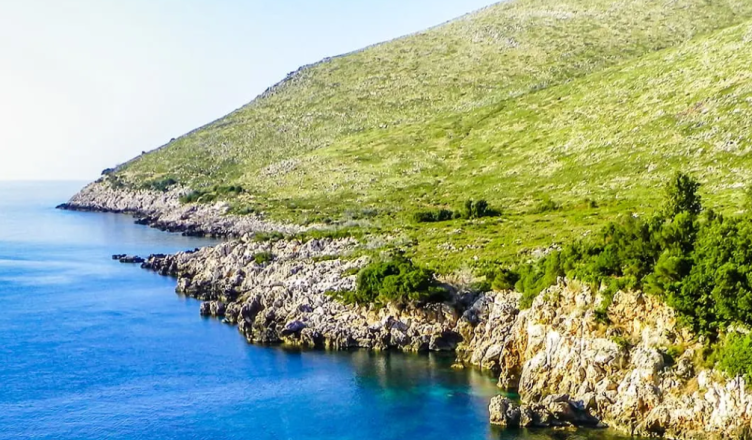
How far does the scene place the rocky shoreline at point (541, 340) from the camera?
1892 inches

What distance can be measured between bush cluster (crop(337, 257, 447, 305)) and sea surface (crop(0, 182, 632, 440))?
6.42 m

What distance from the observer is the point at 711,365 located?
4722 centimetres

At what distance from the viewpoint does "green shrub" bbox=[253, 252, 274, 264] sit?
324 feet

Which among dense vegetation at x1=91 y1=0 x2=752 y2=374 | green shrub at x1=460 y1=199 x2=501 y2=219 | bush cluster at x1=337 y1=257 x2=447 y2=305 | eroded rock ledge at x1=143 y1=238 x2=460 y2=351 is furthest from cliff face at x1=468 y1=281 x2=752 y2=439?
green shrub at x1=460 y1=199 x2=501 y2=219

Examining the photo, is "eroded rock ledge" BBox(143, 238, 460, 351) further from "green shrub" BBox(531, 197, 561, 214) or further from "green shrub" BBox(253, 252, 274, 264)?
"green shrub" BBox(531, 197, 561, 214)

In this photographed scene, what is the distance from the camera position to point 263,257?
99500mm

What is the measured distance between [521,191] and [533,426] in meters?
93.8

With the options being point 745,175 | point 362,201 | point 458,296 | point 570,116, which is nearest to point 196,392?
point 458,296

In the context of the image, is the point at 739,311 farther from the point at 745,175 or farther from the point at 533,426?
the point at 745,175

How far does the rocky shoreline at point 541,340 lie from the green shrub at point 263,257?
3.89ft

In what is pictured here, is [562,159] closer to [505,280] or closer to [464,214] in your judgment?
[464,214]

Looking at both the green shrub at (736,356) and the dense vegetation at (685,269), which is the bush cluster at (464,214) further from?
the green shrub at (736,356)

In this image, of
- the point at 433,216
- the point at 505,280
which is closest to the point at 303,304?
the point at 505,280

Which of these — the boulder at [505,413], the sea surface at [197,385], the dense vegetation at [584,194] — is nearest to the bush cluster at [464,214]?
the dense vegetation at [584,194]
